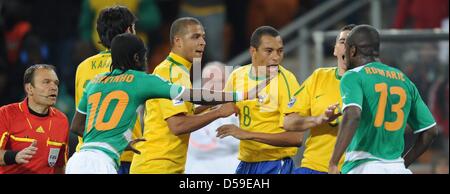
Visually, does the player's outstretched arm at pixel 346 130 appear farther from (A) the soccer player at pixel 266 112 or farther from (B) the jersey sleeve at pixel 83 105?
(B) the jersey sleeve at pixel 83 105

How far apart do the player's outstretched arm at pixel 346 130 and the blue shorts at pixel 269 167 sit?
176 cm

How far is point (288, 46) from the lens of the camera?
15219mm

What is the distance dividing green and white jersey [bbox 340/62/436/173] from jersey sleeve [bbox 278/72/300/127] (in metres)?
1.19

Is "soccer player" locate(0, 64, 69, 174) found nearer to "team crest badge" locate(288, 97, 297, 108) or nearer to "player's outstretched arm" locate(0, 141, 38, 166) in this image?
"player's outstretched arm" locate(0, 141, 38, 166)

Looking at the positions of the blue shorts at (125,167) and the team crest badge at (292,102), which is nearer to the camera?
the team crest badge at (292,102)

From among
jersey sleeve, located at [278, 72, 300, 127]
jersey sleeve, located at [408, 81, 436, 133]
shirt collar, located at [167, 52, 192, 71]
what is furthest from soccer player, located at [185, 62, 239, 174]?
jersey sleeve, located at [408, 81, 436, 133]

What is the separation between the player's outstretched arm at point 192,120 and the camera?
370 inches

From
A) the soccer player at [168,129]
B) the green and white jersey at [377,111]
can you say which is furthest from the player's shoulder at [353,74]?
the soccer player at [168,129]

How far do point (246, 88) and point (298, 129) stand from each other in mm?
728

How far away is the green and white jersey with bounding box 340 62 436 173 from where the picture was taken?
27.8ft

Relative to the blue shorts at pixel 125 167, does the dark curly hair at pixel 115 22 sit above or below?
above

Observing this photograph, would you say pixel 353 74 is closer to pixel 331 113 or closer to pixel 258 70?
pixel 331 113

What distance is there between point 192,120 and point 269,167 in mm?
991

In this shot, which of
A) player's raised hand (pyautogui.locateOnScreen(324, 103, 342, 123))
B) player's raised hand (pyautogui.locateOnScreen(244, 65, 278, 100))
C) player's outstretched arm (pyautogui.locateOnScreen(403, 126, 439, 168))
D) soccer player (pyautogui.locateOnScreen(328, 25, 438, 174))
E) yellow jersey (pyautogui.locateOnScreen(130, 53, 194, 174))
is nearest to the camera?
soccer player (pyautogui.locateOnScreen(328, 25, 438, 174))
